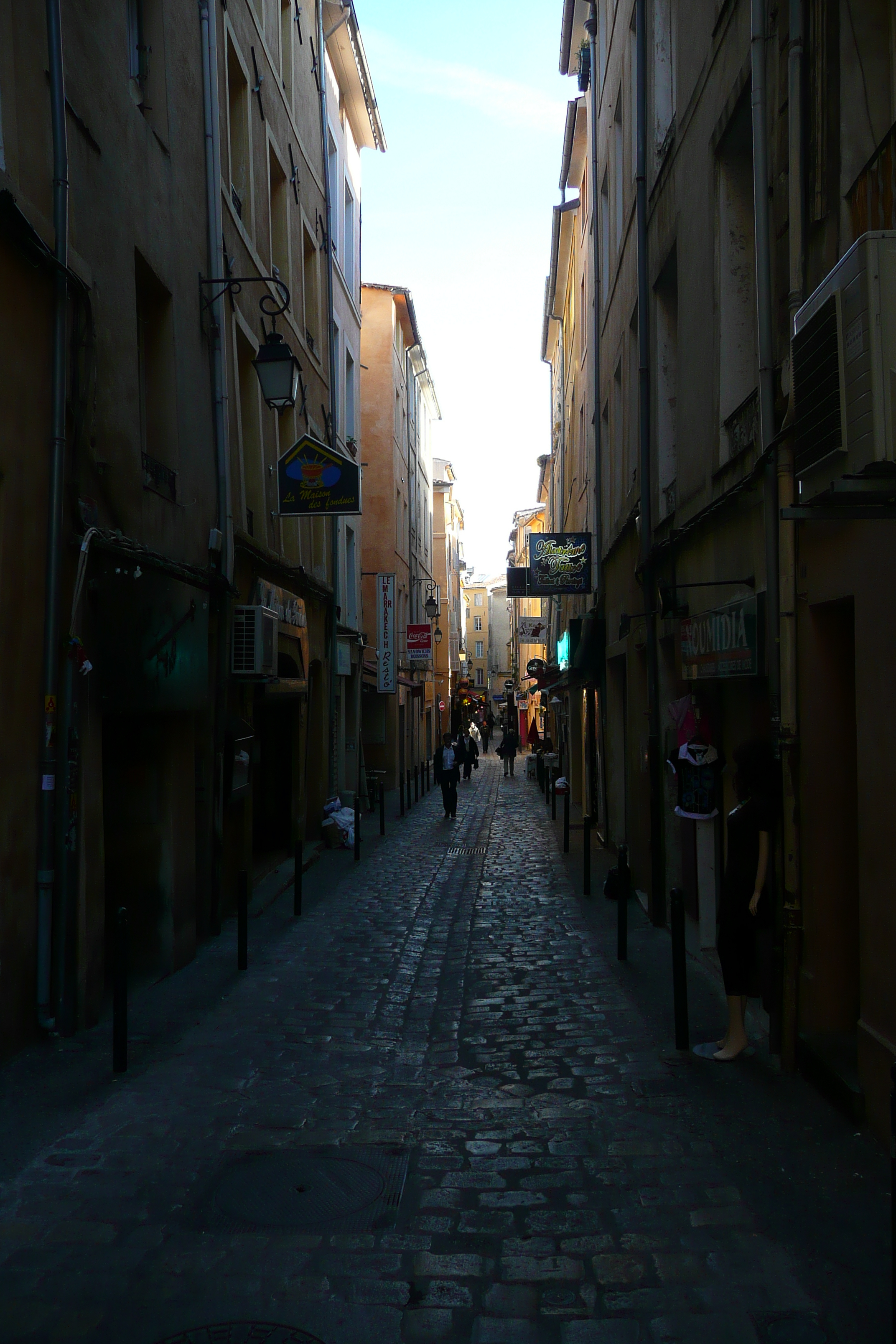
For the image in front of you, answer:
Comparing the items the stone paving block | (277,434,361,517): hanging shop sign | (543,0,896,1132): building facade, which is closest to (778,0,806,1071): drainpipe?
(543,0,896,1132): building facade

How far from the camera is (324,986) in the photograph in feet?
27.5

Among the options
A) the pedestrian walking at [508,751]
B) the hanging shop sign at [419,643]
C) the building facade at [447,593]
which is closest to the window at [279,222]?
the hanging shop sign at [419,643]

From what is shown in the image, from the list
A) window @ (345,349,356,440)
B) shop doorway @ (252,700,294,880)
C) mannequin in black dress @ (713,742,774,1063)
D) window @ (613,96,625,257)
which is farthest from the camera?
window @ (345,349,356,440)

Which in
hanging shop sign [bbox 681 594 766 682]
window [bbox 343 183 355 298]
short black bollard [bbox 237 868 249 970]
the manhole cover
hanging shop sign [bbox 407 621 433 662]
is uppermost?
window [bbox 343 183 355 298]

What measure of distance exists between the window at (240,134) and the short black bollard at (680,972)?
31.9ft

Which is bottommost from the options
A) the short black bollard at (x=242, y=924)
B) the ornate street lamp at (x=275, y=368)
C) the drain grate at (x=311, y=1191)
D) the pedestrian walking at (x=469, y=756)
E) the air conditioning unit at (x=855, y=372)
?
the drain grate at (x=311, y=1191)

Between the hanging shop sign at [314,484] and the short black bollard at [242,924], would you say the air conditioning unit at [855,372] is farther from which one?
the hanging shop sign at [314,484]

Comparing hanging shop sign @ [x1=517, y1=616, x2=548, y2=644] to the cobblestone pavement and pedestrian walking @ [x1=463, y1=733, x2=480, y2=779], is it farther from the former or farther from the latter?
the cobblestone pavement

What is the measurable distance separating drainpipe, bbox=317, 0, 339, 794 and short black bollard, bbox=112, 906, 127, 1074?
38.3 ft

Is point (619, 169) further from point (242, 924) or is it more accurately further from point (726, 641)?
point (242, 924)

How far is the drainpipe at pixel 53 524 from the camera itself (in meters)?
6.60

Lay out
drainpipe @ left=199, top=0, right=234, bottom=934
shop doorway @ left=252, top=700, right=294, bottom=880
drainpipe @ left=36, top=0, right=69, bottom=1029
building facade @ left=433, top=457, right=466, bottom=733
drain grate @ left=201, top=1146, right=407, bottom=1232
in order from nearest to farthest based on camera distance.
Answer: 1. drain grate @ left=201, top=1146, right=407, bottom=1232
2. drainpipe @ left=36, top=0, right=69, bottom=1029
3. drainpipe @ left=199, top=0, right=234, bottom=934
4. shop doorway @ left=252, top=700, right=294, bottom=880
5. building facade @ left=433, top=457, right=466, bottom=733

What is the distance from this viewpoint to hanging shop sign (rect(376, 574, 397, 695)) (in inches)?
1002

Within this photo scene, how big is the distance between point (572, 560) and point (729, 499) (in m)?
10.0
